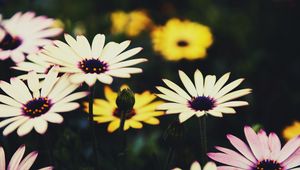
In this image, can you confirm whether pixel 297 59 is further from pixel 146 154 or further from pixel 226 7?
pixel 146 154

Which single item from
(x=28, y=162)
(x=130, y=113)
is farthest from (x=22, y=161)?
(x=130, y=113)

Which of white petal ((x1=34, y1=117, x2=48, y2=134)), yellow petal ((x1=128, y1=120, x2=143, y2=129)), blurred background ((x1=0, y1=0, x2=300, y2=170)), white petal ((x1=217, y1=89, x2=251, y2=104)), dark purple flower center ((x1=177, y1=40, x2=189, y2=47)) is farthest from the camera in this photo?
dark purple flower center ((x1=177, y1=40, x2=189, y2=47))

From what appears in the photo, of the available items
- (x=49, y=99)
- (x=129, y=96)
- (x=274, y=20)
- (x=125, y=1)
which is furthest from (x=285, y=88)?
(x=49, y=99)

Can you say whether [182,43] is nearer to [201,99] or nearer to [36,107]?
[201,99]

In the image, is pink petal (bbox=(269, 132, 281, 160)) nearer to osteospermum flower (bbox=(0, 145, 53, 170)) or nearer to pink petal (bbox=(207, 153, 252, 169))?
pink petal (bbox=(207, 153, 252, 169))

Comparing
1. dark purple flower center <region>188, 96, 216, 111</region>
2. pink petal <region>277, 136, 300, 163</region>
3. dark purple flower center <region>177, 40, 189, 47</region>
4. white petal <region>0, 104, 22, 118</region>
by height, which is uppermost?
dark purple flower center <region>177, 40, 189, 47</region>

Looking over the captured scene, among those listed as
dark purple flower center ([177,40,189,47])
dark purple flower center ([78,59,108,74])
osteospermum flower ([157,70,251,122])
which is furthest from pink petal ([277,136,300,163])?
dark purple flower center ([177,40,189,47])

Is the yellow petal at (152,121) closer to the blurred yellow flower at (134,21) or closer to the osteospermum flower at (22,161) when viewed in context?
the osteospermum flower at (22,161)
